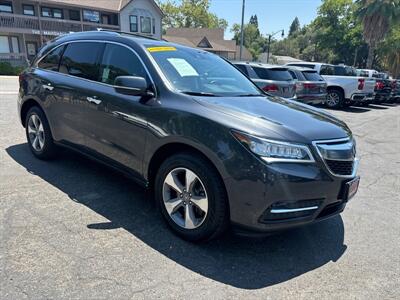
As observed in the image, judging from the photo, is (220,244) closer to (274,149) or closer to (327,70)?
(274,149)

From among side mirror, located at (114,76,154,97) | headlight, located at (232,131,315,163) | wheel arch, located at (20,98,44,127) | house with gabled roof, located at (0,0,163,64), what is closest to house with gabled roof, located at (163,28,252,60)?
house with gabled roof, located at (0,0,163,64)

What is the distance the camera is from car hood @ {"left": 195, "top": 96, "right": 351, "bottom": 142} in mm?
2830

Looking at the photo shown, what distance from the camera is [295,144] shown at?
9.04 feet

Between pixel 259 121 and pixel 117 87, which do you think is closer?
pixel 259 121

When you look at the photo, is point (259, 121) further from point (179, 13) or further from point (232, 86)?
point (179, 13)

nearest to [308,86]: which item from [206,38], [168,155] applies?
[168,155]

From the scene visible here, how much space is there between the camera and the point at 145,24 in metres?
36.8

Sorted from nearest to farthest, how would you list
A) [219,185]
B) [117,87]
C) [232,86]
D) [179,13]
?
[219,185] < [117,87] < [232,86] < [179,13]

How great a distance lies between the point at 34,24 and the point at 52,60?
28.1 metres

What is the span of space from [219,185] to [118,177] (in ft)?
7.13

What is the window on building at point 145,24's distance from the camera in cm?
3644

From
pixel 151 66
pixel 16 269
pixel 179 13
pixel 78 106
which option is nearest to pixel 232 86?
pixel 151 66

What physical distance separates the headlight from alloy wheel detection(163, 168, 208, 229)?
564 millimetres

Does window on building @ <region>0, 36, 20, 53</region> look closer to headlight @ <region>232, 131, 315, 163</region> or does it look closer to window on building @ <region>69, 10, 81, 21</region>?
window on building @ <region>69, 10, 81, 21</region>
